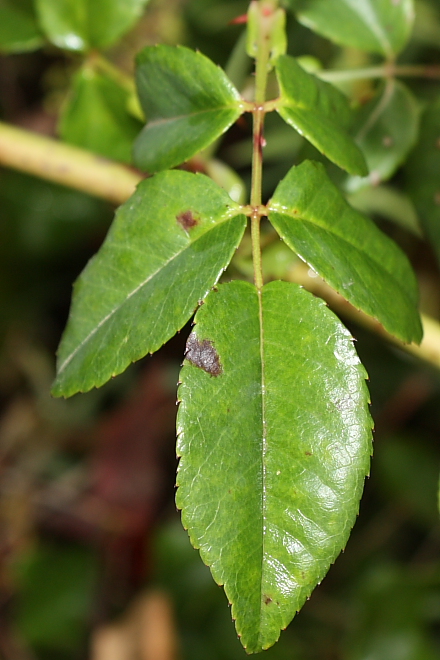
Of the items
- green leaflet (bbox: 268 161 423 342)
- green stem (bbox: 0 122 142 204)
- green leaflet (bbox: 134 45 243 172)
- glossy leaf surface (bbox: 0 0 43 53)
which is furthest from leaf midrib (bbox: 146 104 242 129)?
glossy leaf surface (bbox: 0 0 43 53)

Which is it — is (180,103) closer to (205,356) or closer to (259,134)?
(259,134)

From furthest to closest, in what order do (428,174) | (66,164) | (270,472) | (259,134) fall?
(66,164) → (428,174) → (259,134) → (270,472)

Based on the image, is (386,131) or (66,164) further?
(66,164)

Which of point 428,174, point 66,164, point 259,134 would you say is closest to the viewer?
point 259,134

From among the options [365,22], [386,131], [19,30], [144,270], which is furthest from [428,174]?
[19,30]

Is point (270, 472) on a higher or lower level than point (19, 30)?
lower

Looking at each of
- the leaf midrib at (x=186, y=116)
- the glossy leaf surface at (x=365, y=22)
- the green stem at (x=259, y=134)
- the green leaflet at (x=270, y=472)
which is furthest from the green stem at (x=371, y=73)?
the green leaflet at (x=270, y=472)

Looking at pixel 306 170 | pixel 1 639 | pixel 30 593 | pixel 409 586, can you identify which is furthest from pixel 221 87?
pixel 1 639
